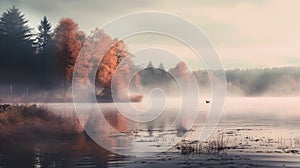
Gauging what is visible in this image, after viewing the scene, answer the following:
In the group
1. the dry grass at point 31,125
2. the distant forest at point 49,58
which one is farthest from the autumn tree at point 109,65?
the dry grass at point 31,125

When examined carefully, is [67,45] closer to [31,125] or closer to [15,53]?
[15,53]

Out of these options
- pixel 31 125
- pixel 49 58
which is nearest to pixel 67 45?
pixel 49 58

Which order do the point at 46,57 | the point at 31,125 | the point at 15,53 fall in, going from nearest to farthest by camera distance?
the point at 31,125, the point at 15,53, the point at 46,57

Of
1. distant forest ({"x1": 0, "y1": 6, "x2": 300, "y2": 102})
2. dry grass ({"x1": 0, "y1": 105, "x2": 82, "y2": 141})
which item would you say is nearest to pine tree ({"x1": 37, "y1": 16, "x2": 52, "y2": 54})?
distant forest ({"x1": 0, "y1": 6, "x2": 300, "y2": 102})

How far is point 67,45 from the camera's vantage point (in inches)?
3725

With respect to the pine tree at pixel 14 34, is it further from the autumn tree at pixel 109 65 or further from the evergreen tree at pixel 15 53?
the autumn tree at pixel 109 65

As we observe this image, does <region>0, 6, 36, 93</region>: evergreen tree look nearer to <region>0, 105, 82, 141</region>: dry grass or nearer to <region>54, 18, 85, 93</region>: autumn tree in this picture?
<region>54, 18, 85, 93</region>: autumn tree

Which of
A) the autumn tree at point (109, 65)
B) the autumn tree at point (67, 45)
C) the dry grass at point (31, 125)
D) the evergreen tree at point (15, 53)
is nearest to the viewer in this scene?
the dry grass at point (31, 125)

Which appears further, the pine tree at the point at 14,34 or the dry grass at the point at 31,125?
the pine tree at the point at 14,34

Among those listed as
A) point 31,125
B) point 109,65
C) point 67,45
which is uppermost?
point 67,45

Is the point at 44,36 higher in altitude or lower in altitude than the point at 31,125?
higher

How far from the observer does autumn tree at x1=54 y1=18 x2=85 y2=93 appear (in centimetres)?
9331

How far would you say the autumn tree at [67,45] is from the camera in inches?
3674

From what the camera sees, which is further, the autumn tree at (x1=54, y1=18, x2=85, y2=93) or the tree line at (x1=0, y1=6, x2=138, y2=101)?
the autumn tree at (x1=54, y1=18, x2=85, y2=93)
